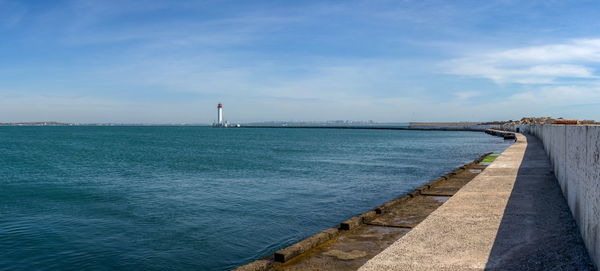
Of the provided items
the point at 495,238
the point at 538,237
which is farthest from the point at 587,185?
the point at 495,238

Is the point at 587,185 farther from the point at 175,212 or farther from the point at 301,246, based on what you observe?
the point at 175,212

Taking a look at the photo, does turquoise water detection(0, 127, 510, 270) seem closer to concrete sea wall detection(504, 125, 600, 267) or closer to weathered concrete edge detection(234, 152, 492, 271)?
weathered concrete edge detection(234, 152, 492, 271)

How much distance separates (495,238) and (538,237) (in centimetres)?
73

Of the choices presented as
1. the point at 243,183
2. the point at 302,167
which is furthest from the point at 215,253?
the point at 302,167

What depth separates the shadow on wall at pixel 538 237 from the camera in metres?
6.20

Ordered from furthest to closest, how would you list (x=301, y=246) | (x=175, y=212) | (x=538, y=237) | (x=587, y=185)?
(x=175, y=212) < (x=301, y=246) < (x=538, y=237) < (x=587, y=185)

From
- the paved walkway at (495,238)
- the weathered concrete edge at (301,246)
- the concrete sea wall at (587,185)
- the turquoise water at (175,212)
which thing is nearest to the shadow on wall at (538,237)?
the paved walkway at (495,238)

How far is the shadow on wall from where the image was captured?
244 inches

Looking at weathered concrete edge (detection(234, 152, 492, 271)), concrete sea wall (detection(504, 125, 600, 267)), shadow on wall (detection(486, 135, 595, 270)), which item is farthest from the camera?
weathered concrete edge (detection(234, 152, 492, 271))

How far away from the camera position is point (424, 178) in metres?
24.0

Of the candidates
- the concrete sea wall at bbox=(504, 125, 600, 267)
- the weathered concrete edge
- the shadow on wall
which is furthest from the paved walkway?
the weathered concrete edge

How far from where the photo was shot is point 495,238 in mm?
7551

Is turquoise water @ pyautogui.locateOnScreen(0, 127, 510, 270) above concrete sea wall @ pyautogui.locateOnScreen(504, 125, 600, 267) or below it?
below

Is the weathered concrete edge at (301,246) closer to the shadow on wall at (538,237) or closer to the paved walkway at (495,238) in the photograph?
the paved walkway at (495,238)
